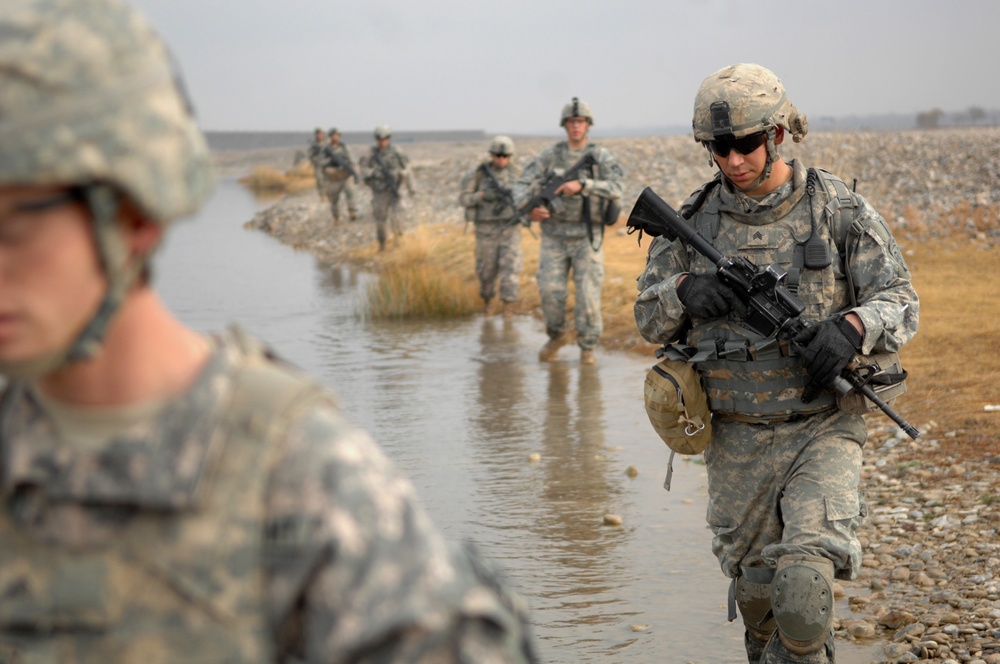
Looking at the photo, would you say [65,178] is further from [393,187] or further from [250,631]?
[393,187]

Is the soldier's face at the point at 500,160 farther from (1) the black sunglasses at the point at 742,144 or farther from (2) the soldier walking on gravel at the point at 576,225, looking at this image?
(1) the black sunglasses at the point at 742,144

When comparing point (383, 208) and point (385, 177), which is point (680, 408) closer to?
point (385, 177)

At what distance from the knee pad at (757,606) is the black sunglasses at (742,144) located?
143cm

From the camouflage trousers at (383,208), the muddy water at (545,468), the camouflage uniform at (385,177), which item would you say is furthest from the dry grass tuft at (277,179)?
the muddy water at (545,468)

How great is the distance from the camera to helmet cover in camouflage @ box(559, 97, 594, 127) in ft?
37.1

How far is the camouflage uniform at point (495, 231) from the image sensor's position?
46.5ft

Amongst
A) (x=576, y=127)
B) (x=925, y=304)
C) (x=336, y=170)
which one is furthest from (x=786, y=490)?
(x=336, y=170)

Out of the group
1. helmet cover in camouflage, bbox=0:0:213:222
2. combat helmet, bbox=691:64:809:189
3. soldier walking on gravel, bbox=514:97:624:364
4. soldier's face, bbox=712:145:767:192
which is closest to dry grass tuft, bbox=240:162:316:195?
A: soldier walking on gravel, bbox=514:97:624:364

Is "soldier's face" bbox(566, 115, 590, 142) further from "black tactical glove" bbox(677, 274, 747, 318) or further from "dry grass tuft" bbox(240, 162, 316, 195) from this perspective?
"dry grass tuft" bbox(240, 162, 316, 195)

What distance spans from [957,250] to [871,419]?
8941 mm

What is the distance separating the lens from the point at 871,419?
29.3 ft

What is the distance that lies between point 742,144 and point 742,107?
4.9 inches

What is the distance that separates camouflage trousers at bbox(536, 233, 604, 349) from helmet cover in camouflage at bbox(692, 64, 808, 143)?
6.61 meters

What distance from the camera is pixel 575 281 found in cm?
1136
